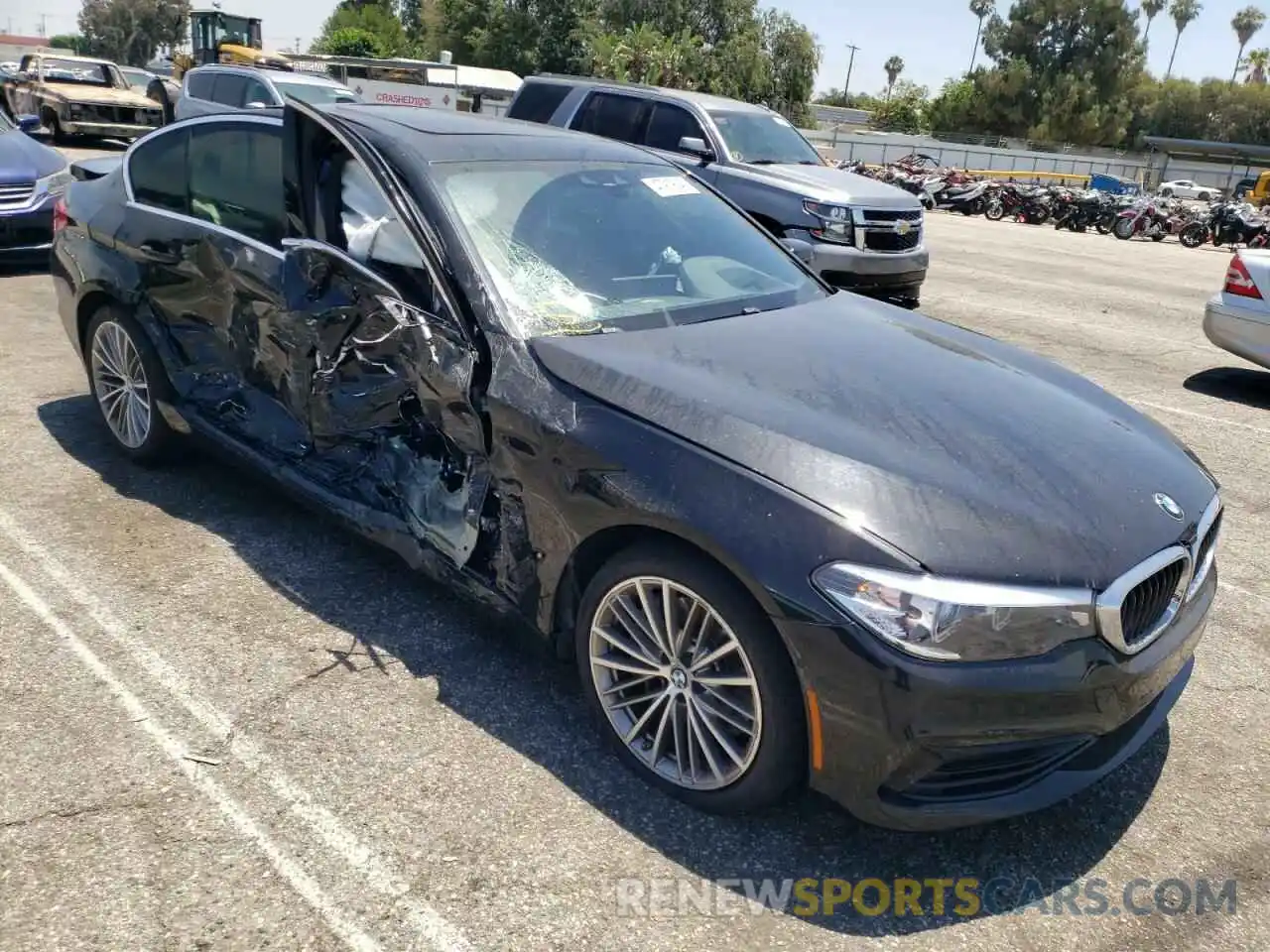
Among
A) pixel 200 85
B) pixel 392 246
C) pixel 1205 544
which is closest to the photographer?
pixel 1205 544

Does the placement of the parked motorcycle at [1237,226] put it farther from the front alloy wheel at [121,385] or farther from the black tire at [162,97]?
the front alloy wheel at [121,385]

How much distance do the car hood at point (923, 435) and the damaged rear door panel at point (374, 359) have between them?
1.44ft

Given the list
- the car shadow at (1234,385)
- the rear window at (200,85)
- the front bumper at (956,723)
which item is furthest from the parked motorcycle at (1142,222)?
the front bumper at (956,723)

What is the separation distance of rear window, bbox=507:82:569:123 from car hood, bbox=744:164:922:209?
236 centimetres

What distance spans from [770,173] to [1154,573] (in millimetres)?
8118

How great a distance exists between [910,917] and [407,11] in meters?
102

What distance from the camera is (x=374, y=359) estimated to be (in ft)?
11.5

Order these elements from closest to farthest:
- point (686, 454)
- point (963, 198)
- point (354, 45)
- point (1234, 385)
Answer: point (686, 454) → point (1234, 385) → point (963, 198) → point (354, 45)

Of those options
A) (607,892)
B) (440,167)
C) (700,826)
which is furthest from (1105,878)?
(440,167)

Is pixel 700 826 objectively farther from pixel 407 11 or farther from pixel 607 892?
pixel 407 11

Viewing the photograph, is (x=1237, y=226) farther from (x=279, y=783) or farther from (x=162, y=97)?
(x=279, y=783)

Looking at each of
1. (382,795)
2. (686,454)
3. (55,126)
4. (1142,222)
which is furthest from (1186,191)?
(382,795)

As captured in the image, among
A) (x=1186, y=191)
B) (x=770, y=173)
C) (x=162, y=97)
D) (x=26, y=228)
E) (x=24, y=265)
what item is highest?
(x=1186, y=191)

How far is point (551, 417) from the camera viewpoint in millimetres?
2963
